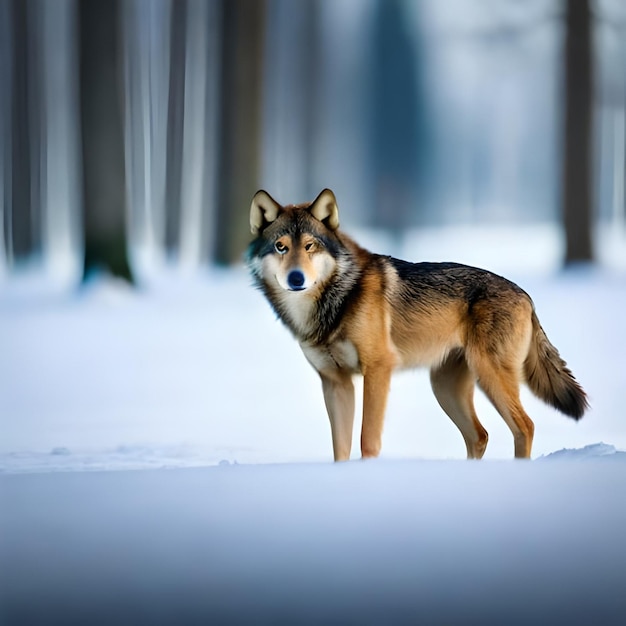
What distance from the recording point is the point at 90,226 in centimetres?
787

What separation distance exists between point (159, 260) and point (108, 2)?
491 centimetres

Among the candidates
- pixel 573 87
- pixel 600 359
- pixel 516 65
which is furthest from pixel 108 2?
pixel 516 65

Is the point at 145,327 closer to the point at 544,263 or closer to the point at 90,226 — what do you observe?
the point at 90,226

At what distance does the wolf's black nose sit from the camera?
3578mm

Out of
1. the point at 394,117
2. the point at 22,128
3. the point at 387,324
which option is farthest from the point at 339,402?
the point at 394,117

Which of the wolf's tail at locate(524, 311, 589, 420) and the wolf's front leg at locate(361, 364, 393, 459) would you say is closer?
the wolf's front leg at locate(361, 364, 393, 459)

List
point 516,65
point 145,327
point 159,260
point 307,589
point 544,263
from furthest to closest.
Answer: point 516,65, point 159,260, point 544,263, point 145,327, point 307,589

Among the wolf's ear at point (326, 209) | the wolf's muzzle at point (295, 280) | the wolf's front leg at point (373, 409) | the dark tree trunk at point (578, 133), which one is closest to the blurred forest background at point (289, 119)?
the dark tree trunk at point (578, 133)

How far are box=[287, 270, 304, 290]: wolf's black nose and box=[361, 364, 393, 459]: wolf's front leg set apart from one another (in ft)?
1.38

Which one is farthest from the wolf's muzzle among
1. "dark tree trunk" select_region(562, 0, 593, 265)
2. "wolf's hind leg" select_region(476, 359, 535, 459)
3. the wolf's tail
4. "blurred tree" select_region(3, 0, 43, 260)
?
"blurred tree" select_region(3, 0, 43, 260)

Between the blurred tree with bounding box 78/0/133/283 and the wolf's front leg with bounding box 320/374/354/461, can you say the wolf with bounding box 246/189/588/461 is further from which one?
the blurred tree with bounding box 78/0/133/283

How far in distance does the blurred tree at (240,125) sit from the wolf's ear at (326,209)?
17.0 ft

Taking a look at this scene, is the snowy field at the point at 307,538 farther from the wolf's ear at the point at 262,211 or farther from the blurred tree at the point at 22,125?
the blurred tree at the point at 22,125

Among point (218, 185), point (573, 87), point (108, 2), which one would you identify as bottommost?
point (218, 185)
